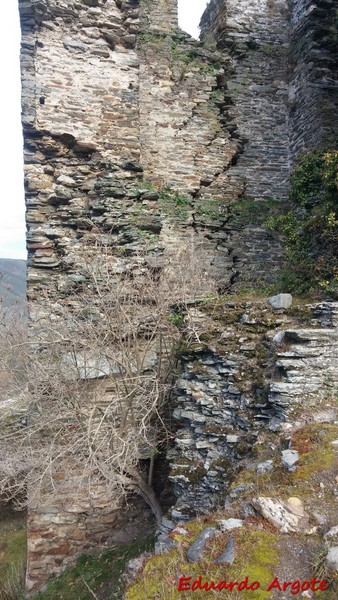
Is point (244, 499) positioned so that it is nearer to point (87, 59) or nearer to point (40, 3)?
point (87, 59)

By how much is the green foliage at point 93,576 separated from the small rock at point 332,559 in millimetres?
4443

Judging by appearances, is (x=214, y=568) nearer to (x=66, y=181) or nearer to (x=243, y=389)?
(x=243, y=389)

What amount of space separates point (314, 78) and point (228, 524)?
909 cm

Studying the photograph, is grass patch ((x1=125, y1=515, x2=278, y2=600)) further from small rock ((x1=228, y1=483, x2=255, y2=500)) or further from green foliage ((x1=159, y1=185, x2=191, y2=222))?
green foliage ((x1=159, y1=185, x2=191, y2=222))

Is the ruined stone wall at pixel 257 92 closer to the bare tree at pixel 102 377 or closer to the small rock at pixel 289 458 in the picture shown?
the bare tree at pixel 102 377

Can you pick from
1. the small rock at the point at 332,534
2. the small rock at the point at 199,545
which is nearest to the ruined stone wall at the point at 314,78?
the small rock at the point at 332,534

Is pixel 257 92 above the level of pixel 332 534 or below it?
above

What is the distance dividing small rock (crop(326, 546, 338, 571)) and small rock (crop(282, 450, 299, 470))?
40.1 inches

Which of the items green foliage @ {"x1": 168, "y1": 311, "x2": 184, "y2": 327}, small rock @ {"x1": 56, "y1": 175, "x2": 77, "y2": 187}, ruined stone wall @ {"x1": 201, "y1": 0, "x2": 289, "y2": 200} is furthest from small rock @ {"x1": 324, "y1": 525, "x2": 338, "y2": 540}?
ruined stone wall @ {"x1": 201, "y1": 0, "x2": 289, "y2": 200}

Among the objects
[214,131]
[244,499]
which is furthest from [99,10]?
[244,499]

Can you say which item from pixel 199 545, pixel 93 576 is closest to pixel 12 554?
pixel 93 576

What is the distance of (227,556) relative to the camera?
2.69 meters

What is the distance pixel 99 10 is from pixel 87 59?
888 millimetres

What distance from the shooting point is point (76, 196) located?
7.48 metres
